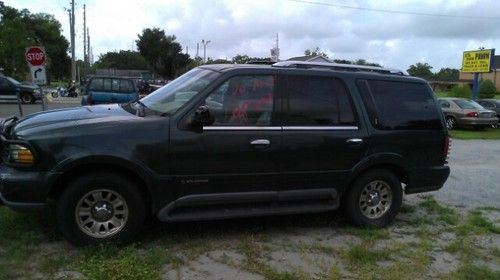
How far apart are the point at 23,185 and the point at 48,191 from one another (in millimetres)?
221

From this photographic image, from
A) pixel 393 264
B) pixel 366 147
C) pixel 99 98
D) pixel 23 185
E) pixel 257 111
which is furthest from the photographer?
pixel 99 98

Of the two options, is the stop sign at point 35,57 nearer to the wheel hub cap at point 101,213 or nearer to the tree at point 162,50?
the wheel hub cap at point 101,213

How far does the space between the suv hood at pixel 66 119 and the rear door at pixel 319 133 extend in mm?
1681

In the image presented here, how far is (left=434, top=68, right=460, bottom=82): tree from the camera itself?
110 metres

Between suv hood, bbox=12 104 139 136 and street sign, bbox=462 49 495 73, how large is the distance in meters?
30.5

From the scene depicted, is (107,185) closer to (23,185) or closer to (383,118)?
(23,185)

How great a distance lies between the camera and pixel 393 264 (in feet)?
17.1

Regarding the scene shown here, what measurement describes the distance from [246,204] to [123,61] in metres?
105

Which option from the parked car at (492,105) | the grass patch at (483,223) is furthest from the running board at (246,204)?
the parked car at (492,105)

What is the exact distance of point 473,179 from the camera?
1018 cm

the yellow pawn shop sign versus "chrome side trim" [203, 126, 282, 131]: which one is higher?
the yellow pawn shop sign

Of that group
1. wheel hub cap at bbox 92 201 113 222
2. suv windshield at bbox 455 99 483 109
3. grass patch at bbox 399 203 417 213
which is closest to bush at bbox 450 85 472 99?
suv windshield at bbox 455 99 483 109

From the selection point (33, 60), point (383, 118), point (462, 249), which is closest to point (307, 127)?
point (383, 118)

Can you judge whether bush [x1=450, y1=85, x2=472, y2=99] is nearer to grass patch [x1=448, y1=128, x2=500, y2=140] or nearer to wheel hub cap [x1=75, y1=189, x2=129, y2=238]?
grass patch [x1=448, y1=128, x2=500, y2=140]
